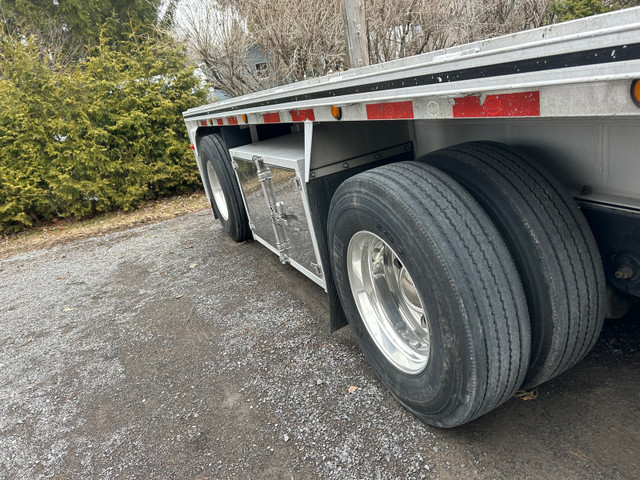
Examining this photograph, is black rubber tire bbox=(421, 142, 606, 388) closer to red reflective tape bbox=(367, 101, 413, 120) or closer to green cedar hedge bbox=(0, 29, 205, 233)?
red reflective tape bbox=(367, 101, 413, 120)

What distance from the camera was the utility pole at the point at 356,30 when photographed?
6473 mm

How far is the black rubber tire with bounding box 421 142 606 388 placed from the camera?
1.56 metres

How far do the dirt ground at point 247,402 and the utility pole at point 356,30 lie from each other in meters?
4.14

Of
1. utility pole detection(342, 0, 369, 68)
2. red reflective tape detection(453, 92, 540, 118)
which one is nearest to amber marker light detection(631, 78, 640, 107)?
red reflective tape detection(453, 92, 540, 118)

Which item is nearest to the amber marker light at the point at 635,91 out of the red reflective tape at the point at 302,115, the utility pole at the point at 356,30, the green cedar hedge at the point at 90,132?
the red reflective tape at the point at 302,115

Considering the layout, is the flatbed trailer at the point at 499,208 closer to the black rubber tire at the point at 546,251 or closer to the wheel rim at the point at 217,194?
the black rubber tire at the point at 546,251

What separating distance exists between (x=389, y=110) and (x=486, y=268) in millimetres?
709

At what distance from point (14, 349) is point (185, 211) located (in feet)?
13.8

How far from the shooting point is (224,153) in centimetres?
438

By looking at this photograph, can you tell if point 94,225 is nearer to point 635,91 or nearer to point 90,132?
point 90,132

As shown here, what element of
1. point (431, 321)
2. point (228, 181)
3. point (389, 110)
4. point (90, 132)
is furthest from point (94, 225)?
point (431, 321)

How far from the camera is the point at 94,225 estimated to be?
24.7 feet

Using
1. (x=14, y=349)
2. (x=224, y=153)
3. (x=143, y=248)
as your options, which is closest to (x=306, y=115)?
(x=224, y=153)

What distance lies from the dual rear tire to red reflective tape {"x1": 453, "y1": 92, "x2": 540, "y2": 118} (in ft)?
1.23
